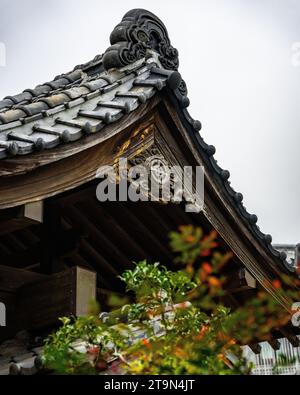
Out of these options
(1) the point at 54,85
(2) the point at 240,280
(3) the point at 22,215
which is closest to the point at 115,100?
(3) the point at 22,215

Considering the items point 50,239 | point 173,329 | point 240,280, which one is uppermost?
point 50,239

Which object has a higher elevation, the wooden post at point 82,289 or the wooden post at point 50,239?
the wooden post at point 50,239

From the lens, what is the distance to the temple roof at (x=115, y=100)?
19.2ft

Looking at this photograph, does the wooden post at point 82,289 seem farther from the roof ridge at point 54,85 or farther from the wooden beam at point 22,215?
the roof ridge at point 54,85

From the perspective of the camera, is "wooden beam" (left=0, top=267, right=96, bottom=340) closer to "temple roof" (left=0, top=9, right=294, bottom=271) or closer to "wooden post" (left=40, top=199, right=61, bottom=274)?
"wooden post" (left=40, top=199, right=61, bottom=274)

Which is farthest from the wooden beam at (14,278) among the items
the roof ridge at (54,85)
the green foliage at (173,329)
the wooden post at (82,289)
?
the roof ridge at (54,85)

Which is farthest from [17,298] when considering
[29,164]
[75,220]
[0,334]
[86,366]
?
[86,366]

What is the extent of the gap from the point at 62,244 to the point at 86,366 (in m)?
2.85

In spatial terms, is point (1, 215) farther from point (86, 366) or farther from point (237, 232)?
point (237, 232)

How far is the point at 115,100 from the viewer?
264 inches

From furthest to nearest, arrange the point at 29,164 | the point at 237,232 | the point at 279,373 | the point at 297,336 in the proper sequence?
the point at 297,336, the point at 237,232, the point at 29,164, the point at 279,373

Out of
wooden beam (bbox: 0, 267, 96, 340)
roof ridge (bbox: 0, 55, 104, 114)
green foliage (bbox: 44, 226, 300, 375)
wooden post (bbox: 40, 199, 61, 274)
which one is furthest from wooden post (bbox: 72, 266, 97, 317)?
roof ridge (bbox: 0, 55, 104, 114)

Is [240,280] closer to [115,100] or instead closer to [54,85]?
[115,100]

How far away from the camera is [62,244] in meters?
7.11
